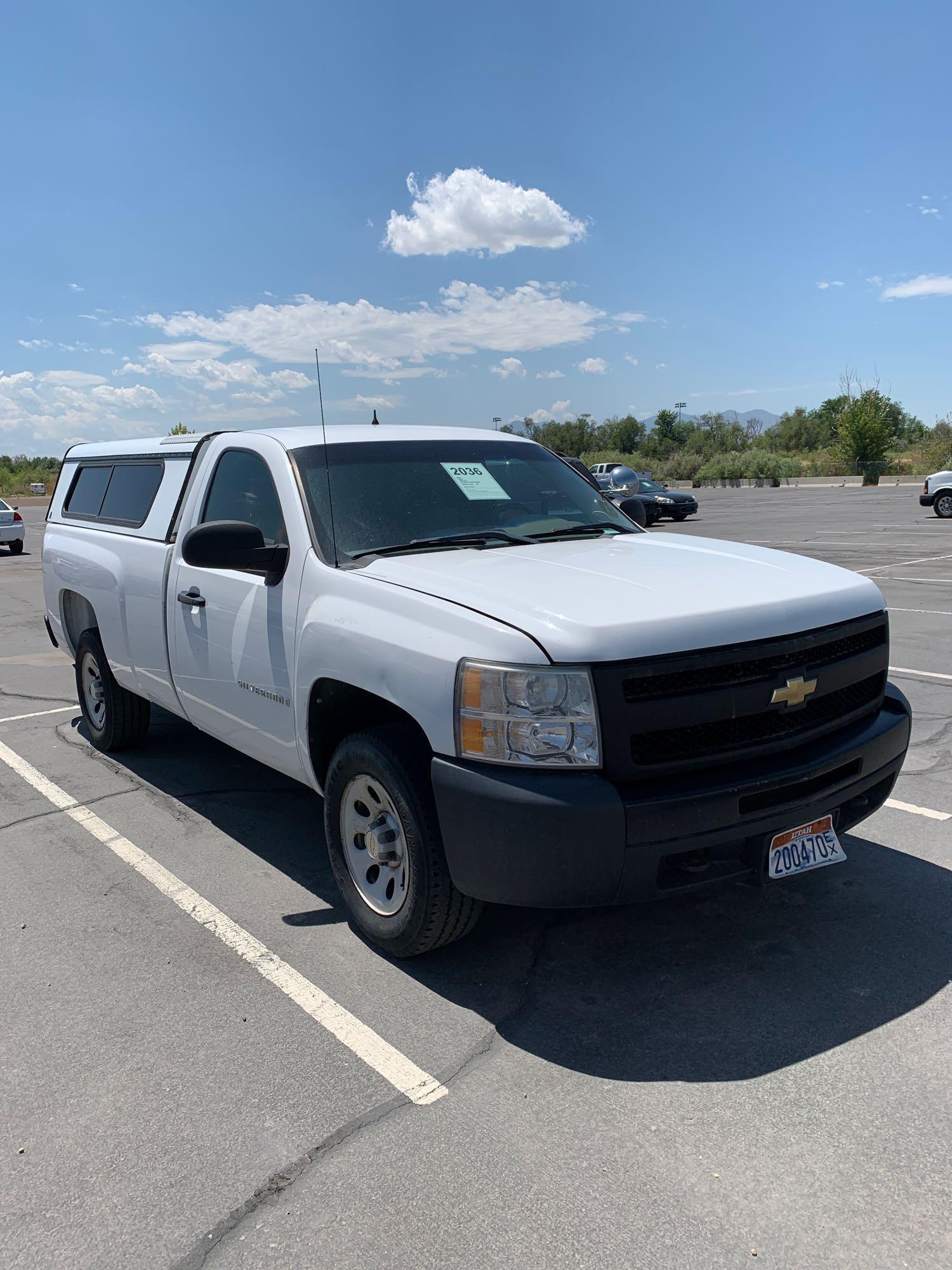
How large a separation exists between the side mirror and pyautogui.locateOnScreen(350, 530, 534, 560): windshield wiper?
37 centimetres

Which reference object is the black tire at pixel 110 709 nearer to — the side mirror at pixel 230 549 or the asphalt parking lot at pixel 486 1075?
the asphalt parking lot at pixel 486 1075

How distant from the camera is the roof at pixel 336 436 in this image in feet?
14.4

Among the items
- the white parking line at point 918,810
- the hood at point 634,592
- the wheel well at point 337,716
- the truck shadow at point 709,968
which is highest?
the hood at point 634,592

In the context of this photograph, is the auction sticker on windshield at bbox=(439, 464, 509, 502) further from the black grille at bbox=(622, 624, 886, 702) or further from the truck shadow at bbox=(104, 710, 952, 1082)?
the truck shadow at bbox=(104, 710, 952, 1082)

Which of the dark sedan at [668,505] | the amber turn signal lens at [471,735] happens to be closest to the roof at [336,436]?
the amber turn signal lens at [471,735]

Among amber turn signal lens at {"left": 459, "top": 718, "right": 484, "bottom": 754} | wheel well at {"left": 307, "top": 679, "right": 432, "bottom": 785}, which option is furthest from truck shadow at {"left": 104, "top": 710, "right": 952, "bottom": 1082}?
amber turn signal lens at {"left": 459, "top": 718, "right": 484, "bottom": 754}

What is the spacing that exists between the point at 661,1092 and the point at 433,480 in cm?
262

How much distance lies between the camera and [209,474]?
15.8 ft

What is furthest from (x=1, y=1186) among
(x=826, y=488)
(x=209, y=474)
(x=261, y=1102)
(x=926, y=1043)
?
(x=826, y=488)

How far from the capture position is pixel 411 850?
3158 millimetres

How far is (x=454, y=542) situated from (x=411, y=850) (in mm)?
1332

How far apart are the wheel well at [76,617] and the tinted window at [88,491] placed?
0.57m

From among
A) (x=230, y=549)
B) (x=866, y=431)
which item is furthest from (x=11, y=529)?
(x=866, y=431)

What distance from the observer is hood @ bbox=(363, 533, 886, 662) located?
113 inches
